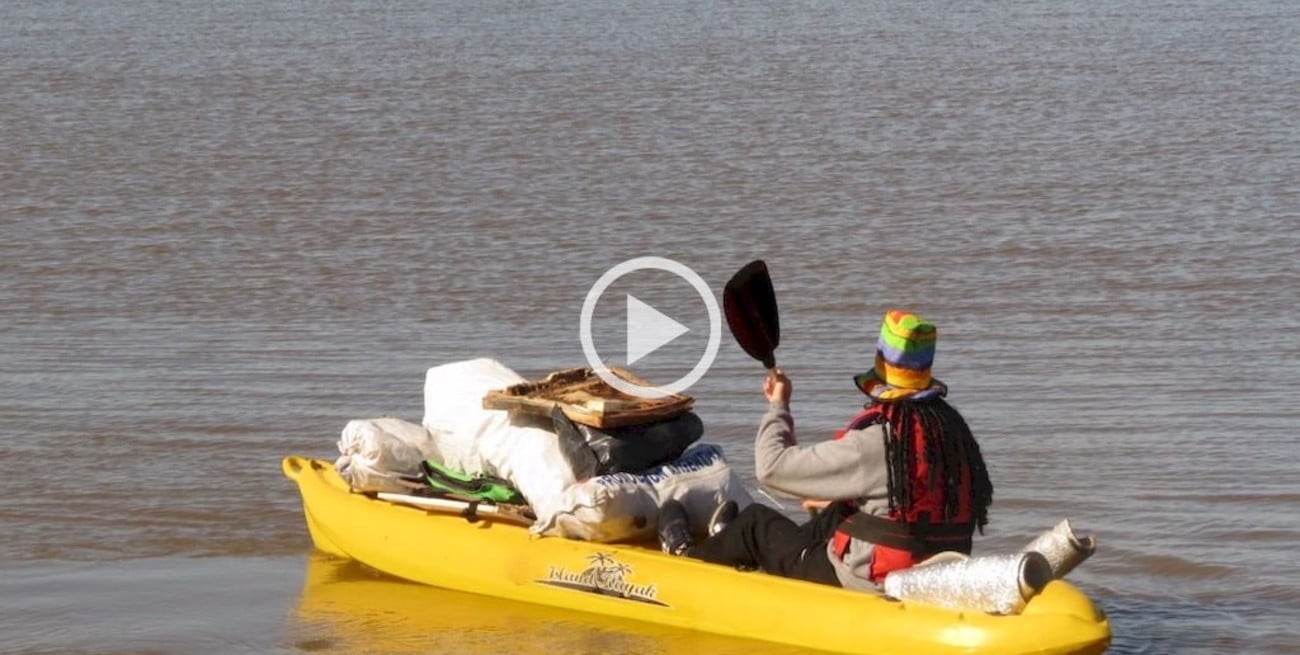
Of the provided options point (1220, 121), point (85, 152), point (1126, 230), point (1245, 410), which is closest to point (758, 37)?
point (1220, 121)

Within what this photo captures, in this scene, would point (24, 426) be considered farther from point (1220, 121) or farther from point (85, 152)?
point (1220, 121)

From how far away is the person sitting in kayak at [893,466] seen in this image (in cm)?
764

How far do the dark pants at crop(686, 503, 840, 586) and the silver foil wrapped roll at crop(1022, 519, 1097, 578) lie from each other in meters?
0.86

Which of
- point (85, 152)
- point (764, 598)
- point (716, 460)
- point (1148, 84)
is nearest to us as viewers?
point (764, 598)

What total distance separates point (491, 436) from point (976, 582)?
2600 millimetres

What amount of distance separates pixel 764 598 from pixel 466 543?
150cm

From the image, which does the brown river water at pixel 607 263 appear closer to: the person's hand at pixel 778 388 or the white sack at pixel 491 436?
the white sack at pixel 491 436

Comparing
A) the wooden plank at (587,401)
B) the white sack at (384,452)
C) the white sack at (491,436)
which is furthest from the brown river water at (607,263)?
the wooden plank at (587,401)

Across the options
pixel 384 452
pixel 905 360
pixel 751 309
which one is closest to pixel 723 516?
pixel 751 309

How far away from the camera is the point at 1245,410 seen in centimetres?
1153

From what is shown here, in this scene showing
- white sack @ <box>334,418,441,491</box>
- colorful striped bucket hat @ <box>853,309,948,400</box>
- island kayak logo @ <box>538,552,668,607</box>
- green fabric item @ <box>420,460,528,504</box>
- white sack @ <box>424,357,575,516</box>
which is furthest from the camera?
white sack @ <box>334,418,441,491</box>

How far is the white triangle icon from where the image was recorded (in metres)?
13.6
